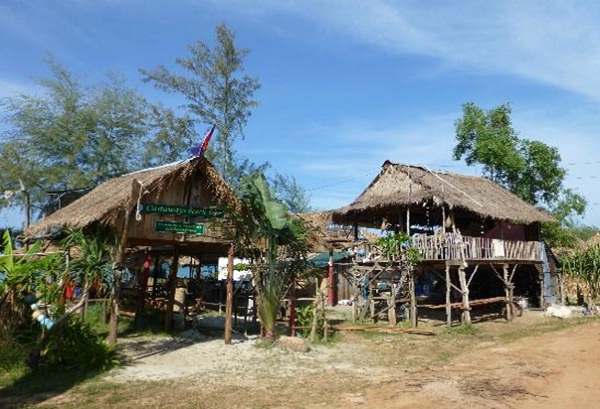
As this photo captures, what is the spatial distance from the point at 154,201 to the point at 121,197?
0.69 m

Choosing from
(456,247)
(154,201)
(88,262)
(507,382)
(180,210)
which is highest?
(154,201)

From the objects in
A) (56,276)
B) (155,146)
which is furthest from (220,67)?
(56,276)

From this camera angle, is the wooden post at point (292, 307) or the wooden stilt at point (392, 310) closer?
the wooden post at point (292, 307)

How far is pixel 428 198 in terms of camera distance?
17.4 metres

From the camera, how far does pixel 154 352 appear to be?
10328 mm

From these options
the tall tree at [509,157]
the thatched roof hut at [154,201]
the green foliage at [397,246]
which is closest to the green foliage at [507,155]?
the tall tree at [509,157]

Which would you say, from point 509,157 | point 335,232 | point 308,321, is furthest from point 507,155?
point 308,321

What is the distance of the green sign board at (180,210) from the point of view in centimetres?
1060

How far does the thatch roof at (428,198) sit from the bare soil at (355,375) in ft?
19.2

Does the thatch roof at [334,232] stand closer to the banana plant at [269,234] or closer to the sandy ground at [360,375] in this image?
the banana plant at [269,234]

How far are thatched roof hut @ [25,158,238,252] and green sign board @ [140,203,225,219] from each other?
5.0 inches

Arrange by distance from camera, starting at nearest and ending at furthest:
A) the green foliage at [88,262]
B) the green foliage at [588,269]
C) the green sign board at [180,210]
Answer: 1. the green foliage at [88,262]
2. the green sign board at [180,210]
3. the green foliage at [588,269]

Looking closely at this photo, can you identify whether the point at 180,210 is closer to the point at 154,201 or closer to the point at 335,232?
the point at 154,201

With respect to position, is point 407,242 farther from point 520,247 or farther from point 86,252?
point 86,252
